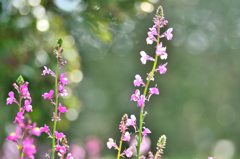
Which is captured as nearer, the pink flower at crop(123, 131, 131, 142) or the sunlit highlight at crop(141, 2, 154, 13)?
the pink flower at crop(123, 131, 131, 142)

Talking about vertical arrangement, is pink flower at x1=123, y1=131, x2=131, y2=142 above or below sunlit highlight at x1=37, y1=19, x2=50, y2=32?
below

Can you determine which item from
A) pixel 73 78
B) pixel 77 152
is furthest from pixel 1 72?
pixel 77 152

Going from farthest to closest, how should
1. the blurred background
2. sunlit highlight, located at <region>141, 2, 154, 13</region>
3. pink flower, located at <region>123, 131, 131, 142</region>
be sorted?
1. the blurred background
2. sunlit highlight, located at <region>141, 2, 154, 13</region>
3. pink flower, located at <region>123, 131, 131, 142</region>

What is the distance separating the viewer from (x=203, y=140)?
9523mm

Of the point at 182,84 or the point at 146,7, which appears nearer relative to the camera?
the point at 146,7

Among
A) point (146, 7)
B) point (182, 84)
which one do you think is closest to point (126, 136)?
point (146, 7)

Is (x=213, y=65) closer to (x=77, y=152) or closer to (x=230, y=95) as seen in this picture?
(x=230, y=95)

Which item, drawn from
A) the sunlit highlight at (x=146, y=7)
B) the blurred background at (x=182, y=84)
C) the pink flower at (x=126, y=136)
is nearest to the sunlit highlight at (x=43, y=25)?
the sunlit highlight at (x=146, y=7)

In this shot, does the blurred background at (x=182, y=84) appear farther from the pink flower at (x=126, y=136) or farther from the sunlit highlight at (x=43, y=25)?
the pink flower at (x=126, y=136)

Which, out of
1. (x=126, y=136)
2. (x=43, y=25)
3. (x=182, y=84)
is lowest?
(x=126, y=136)

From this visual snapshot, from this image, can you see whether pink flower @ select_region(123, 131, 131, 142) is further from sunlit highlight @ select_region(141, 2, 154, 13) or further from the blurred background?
the blurred background

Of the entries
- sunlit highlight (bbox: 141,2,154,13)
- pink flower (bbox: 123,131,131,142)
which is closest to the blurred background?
sunlit highlight (bbox: 141,2,154,13)

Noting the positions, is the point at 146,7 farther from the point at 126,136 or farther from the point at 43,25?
the point at 126,136

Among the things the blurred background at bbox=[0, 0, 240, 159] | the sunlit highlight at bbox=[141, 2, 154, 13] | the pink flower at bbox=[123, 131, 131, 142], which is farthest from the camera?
the blurred background at bbox=[0, 0, 240, 159]
